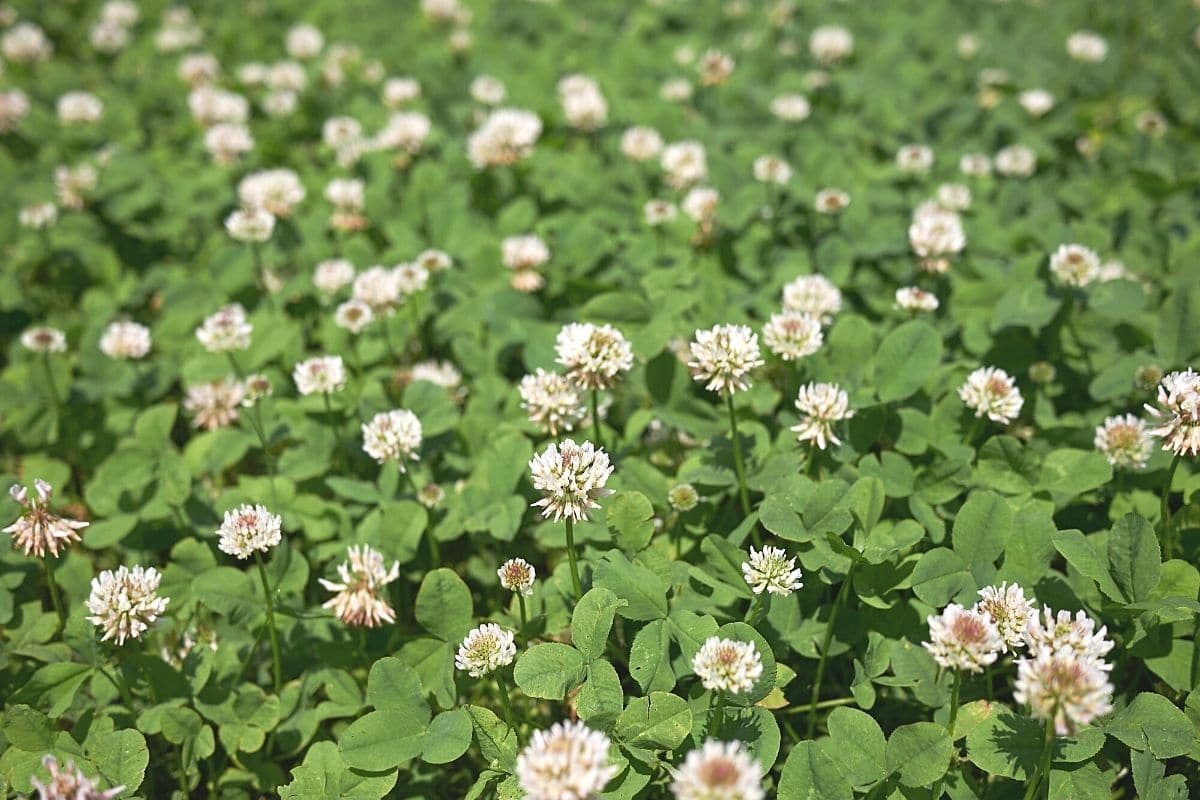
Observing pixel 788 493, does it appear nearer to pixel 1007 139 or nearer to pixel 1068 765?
pixel 1068 765

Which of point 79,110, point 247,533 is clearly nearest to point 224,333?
point 247,533

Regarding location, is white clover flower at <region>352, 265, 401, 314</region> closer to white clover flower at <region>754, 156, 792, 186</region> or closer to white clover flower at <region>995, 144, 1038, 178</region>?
white clover flower at <region>754, 156, 792, 186</region>

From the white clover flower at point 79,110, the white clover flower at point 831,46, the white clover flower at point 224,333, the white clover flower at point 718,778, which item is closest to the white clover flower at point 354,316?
the white clover flower at point 224,333

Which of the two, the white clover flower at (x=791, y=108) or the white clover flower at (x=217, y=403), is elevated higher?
the white clover flower at (x=791, y=108)

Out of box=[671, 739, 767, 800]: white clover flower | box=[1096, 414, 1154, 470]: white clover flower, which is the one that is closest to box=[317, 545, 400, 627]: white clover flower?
box=[671, 739, 767, 800]: white clover flower

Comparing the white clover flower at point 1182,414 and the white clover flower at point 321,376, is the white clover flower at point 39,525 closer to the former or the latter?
the white clover flower at point 321,376

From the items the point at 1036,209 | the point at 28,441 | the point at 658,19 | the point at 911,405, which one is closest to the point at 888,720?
the point at 911,405
